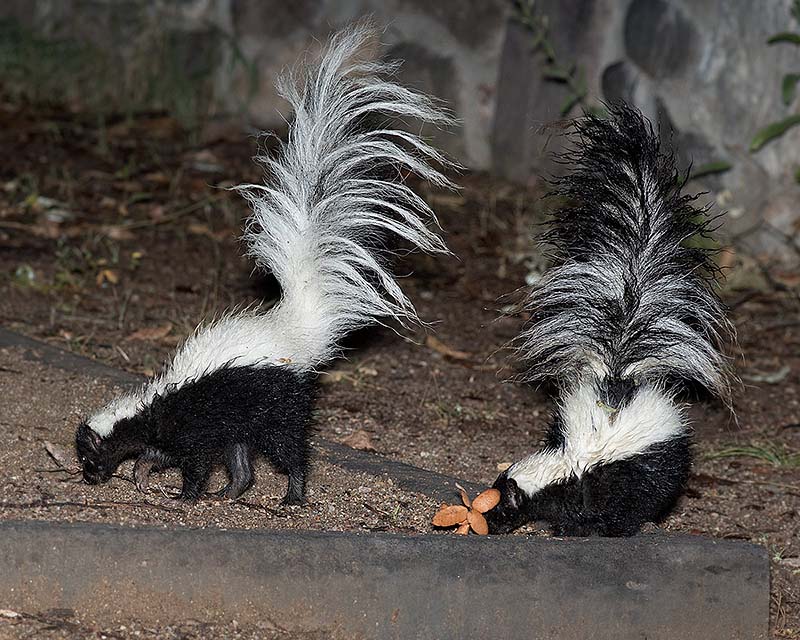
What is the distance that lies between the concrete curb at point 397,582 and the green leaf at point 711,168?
3.62m

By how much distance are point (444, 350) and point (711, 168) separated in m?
1.95

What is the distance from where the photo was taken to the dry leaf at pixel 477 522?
12.7 ft

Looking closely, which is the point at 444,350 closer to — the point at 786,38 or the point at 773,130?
the point at 773,130

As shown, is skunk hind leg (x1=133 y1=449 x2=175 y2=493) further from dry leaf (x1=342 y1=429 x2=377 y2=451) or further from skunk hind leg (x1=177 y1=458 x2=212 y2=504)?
dry leaf (x1=342 y1=429 x2=377 y2=451)

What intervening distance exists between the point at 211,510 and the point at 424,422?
1.44 metres

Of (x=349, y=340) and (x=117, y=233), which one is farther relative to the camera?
(x=117, y=233)

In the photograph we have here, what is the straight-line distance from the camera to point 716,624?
11.8 feet

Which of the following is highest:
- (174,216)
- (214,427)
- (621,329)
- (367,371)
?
(174,216)

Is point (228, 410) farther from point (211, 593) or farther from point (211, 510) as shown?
point (211, 593)

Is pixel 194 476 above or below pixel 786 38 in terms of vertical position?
below

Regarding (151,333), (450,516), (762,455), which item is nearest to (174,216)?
(151,333)

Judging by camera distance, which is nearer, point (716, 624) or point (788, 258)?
point (716, 624)

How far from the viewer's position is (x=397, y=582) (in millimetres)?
3445

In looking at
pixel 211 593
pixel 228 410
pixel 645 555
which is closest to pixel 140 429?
pixel 228 410
